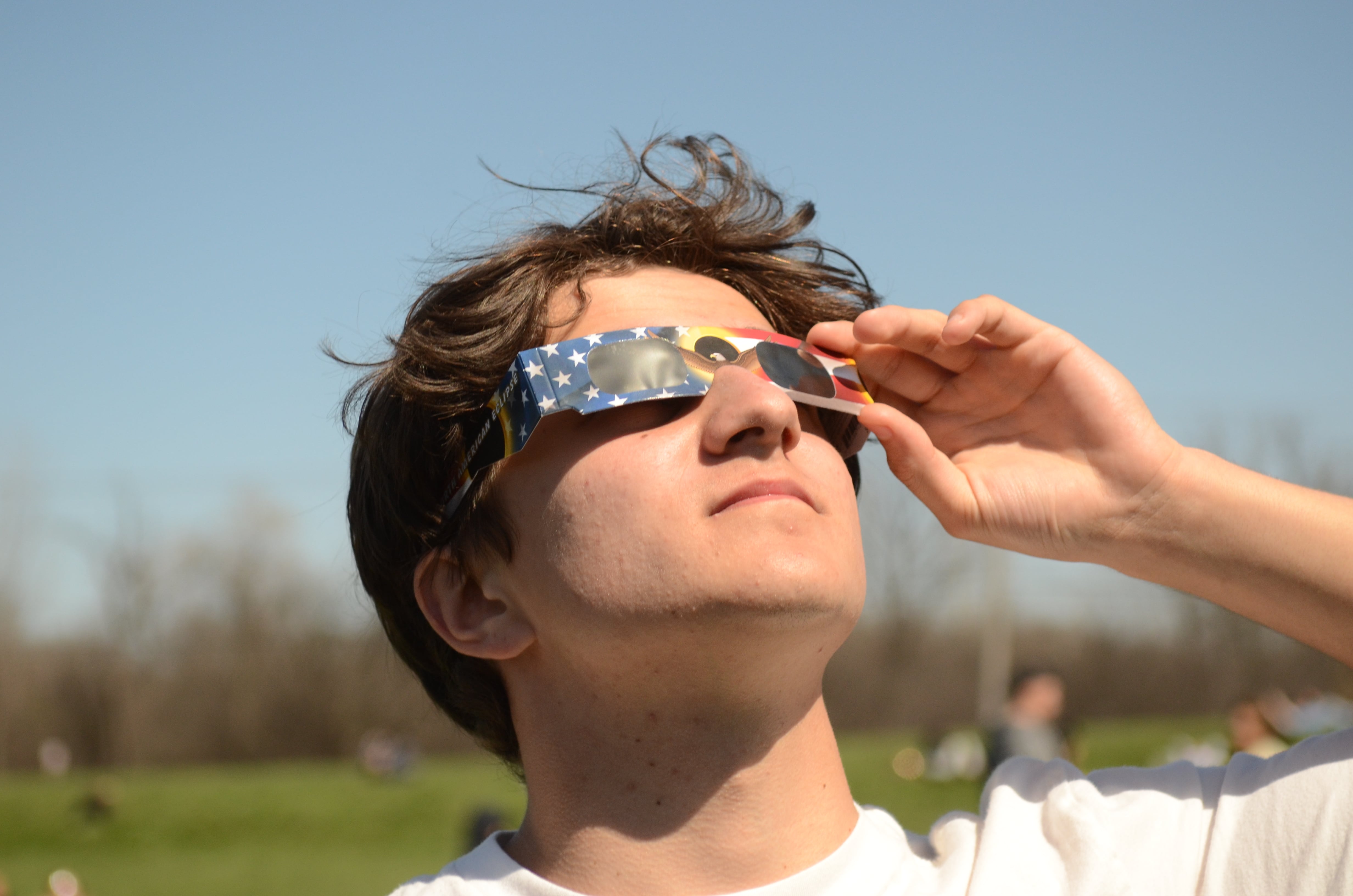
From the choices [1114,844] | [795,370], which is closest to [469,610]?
Answer: [795,370]

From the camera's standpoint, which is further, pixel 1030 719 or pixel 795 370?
pixel 1030 719

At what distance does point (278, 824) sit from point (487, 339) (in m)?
15.8

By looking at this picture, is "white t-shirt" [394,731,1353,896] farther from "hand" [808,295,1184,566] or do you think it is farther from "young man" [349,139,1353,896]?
"hand" [808,295,1184,566]

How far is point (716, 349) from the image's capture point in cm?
229

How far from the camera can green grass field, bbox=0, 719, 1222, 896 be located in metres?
13.8

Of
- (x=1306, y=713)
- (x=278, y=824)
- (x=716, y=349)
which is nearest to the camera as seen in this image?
(x=716, y=349)

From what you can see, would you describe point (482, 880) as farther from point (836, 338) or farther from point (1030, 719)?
point (1030, 719)

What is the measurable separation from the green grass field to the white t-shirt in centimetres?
1112

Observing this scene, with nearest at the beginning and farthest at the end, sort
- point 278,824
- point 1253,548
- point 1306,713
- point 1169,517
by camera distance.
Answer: point 1253,548, point 1169,517, point 1306,713, point 278,824

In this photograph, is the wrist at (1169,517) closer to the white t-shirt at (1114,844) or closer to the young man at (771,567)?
the young man at (771,567)

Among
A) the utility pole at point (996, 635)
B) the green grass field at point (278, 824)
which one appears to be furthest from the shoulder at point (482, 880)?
the utility pole at point (996, 635)

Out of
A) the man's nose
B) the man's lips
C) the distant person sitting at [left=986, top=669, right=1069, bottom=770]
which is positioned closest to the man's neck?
the man's lips

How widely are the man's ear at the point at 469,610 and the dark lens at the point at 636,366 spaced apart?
0.54 metres

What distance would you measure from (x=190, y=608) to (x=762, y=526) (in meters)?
→ 26.6
